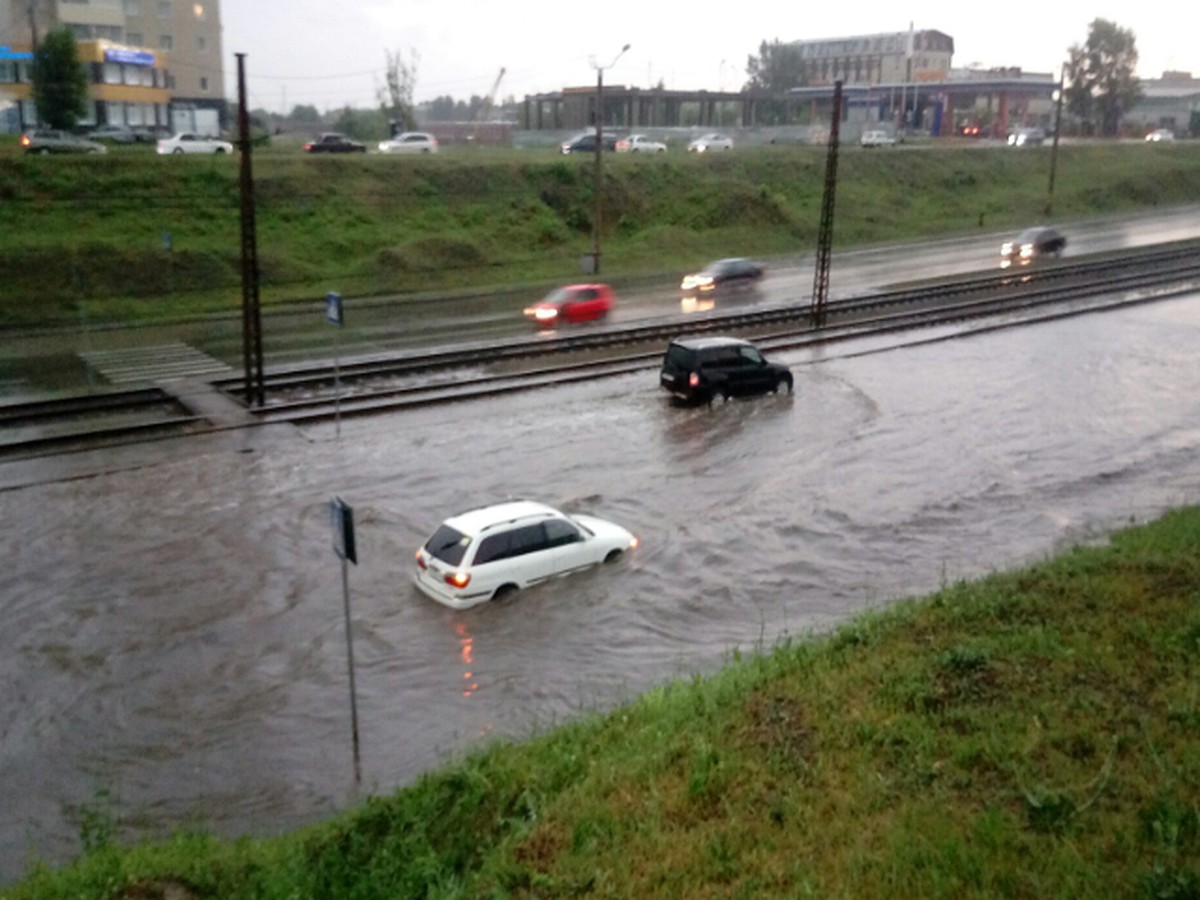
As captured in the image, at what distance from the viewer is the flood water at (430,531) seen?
11.4 metres

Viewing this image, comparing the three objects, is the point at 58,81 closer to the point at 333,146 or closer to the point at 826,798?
the point at 333,146

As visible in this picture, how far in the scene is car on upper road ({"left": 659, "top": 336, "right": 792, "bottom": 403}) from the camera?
24.6 m

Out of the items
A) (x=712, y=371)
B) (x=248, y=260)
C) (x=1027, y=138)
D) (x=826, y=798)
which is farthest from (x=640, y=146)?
(x=826, y=798)

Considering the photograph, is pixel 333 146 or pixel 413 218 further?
pixel 333 146

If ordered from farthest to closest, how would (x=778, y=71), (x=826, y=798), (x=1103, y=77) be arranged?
(x=778, y=71), (x=1103, y=77), (x=826, y=798)

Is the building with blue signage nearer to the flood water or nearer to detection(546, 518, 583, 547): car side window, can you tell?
the flood water

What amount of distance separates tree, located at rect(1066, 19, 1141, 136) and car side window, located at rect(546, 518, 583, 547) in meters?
102

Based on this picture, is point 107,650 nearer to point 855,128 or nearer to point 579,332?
point 579,332

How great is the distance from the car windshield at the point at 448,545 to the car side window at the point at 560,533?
121 cm

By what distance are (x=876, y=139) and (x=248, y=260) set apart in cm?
6065

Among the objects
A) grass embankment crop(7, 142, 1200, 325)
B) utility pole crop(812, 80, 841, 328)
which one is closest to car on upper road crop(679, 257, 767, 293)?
grass embankment crop(7, 142, 1200, 325)

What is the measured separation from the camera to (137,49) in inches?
2862

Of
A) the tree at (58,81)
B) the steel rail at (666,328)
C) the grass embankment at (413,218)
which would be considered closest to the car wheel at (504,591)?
the steel rail at (666,328)

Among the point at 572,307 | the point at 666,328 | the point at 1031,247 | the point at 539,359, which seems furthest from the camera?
the point at 1031,247
